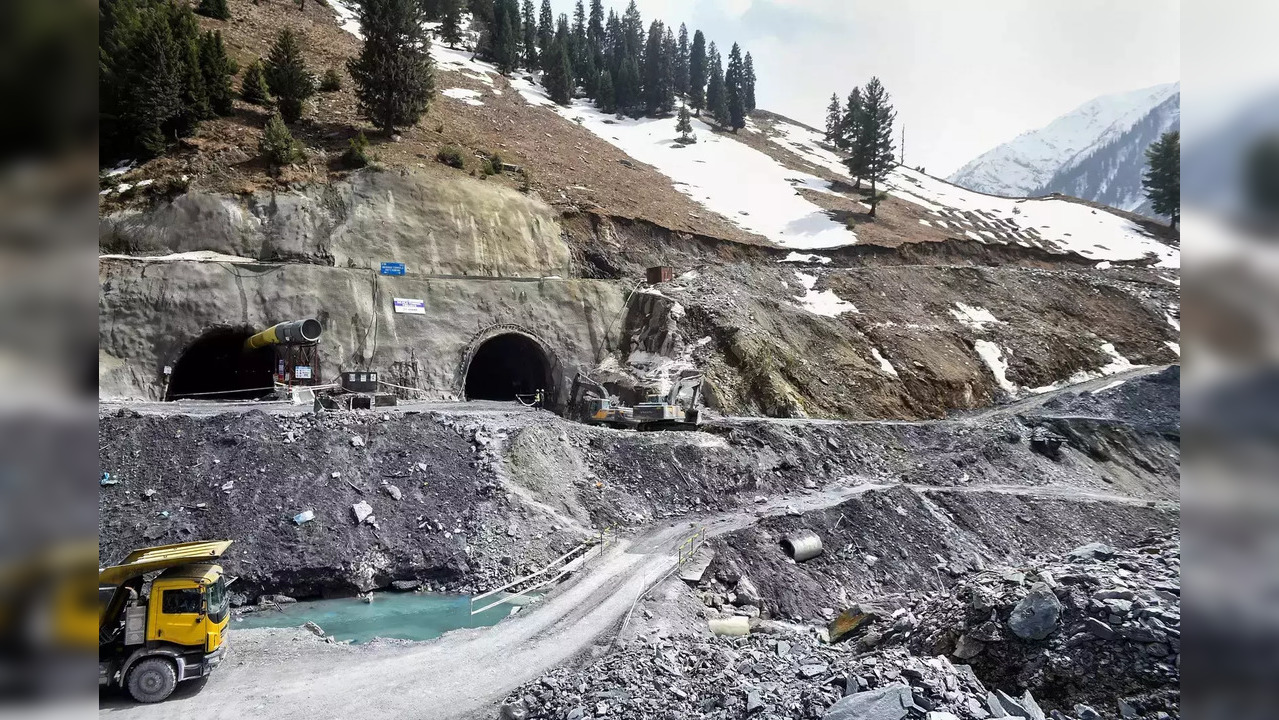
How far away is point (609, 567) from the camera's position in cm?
1881

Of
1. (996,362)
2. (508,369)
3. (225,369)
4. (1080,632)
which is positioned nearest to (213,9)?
(225,369)

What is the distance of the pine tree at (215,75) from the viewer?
A: 121 feet

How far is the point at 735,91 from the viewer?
87188 mm

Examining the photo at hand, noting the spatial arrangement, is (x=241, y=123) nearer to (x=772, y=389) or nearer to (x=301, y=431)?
(x=301, y=431)

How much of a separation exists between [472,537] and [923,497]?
15811 mm

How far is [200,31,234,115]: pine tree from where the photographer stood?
3692 cm

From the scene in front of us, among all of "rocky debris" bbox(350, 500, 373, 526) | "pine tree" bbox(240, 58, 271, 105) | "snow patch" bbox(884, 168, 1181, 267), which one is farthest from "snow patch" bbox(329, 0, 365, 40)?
"rocky debris" bbox(350, 500, 373, 526)

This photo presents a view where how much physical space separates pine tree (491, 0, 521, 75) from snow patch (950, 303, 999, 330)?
177ft

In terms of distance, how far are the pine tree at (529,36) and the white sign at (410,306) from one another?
190ft

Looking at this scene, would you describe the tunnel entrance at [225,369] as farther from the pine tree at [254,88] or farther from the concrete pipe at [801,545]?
the concrete pipe at [801,545]

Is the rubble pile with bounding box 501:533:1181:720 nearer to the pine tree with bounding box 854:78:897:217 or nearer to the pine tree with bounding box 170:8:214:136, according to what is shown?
the pine tree with bounding box 170:8:214:136

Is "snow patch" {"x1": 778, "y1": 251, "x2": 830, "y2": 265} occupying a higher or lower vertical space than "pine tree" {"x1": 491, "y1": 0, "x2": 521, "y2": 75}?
lower
